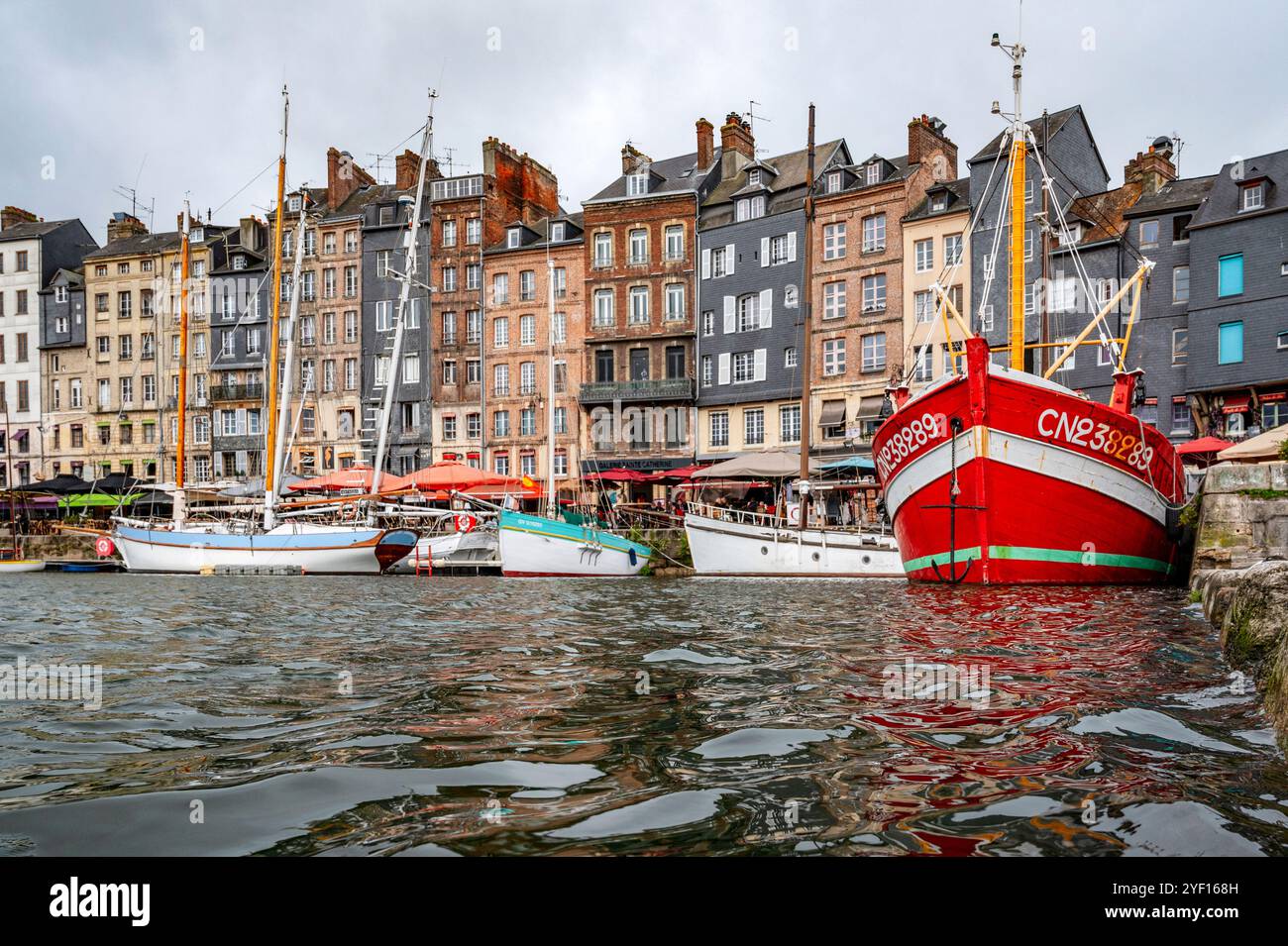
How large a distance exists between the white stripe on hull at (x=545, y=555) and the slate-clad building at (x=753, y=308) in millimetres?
17171

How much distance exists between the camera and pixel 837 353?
149 ft

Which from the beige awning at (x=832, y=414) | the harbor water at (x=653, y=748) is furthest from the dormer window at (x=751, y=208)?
the harbor water at (x=653, y=748)

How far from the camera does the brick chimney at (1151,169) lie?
39625 millimetres

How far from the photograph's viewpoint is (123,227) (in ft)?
216

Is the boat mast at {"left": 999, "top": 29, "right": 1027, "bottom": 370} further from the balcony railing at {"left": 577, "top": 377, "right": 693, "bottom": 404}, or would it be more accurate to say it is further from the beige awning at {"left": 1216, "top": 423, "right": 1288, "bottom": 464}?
the balcony railing at {"left": 577, "top": 377, "right": 693, "bottom": 404}

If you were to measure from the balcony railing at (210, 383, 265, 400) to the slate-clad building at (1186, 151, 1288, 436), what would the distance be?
48199 mm

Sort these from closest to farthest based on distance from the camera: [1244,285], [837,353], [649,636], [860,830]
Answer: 1. [860,830]
2. [649,636]
3. [1244,285]
4. [837,353]

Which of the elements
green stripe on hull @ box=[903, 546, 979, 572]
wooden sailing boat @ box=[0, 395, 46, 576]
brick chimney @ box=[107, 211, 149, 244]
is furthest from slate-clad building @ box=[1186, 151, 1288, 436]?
brick chimney @ box=[107, 211, 149, 244]

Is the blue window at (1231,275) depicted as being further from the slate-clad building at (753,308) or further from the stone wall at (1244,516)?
the stone wall at (1244,516)

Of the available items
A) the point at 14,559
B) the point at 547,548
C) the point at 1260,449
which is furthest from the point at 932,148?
the point at 14,559

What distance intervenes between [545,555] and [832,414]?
1870 centimetres
